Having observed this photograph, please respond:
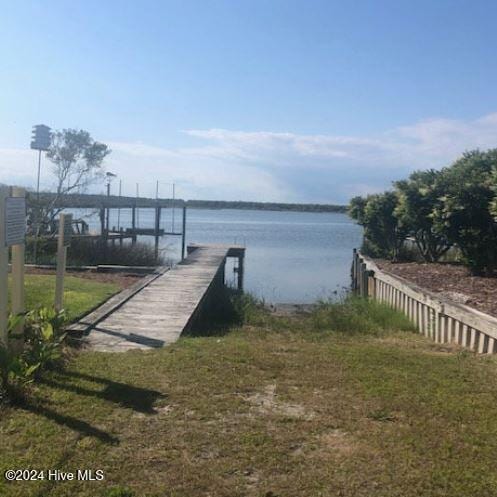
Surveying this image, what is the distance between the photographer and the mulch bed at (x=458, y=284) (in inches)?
380

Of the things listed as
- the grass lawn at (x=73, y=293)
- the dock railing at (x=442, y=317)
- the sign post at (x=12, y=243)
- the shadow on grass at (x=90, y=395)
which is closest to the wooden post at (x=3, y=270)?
the sign post at (x=12, y=243)

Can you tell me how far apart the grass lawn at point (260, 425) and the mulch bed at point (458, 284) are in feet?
10.4

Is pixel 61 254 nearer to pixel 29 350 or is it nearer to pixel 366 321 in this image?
pixel 29 350

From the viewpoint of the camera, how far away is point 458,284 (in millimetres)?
11805

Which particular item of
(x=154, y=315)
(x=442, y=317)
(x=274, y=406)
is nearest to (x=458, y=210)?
(x=442, y=317)

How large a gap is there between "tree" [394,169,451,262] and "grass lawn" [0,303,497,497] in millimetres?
9242

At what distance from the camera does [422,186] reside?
15852 mm

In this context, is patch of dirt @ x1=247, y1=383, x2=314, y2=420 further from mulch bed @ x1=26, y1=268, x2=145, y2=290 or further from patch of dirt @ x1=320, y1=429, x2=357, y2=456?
mulch bed @ x1=26, y1=268, x2=145, y2=290

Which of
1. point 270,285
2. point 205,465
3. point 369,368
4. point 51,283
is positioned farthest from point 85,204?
point 205,465

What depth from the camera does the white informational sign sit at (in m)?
5.14

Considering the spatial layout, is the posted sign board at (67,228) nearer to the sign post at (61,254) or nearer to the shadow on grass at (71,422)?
the sign post at (61,254)

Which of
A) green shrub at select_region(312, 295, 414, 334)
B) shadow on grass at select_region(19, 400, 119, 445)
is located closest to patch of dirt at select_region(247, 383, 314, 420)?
shadow on grass at select_region(19, 400, 119, 445)

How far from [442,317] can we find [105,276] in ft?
27.2

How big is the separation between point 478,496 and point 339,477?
2.45ft
